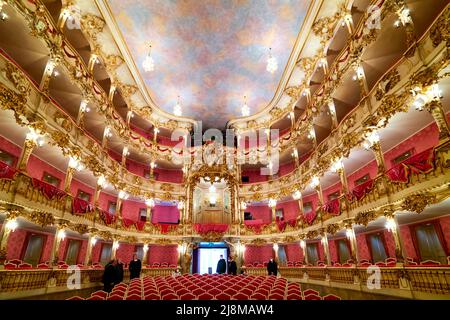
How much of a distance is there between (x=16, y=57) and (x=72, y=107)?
12.4 feet

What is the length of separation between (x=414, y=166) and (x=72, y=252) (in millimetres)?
18351

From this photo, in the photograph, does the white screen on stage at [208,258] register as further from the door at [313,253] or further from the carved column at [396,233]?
the carved column at [396,233]

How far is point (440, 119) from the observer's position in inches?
286

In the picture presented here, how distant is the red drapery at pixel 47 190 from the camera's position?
30.3 feet

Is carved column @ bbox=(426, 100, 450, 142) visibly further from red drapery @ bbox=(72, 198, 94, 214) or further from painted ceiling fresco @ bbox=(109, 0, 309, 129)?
red drapery @ bbox=(72, 198, 94, 214)

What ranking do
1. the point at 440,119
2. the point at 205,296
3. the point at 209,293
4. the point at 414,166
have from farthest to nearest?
the point at 414,166 → the point at 440,119 → the point at 209,293 → the point at 205,296

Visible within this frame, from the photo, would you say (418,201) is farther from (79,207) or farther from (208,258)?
(208,258)

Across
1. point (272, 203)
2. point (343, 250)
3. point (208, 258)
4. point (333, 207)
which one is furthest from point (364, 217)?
point (208, 258)

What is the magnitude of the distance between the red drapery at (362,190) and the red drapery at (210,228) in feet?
34.4

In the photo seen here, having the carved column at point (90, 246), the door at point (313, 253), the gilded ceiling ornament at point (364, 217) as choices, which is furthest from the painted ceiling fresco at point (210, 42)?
the door at point (313, 253)

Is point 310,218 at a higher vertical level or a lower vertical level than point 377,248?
higher

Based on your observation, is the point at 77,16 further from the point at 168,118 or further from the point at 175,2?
the point at 168,118

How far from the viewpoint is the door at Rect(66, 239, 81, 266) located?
14.3 m

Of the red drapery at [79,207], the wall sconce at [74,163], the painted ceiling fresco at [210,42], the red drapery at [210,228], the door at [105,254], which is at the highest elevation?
the painted ceiling fresco at [210,42]
